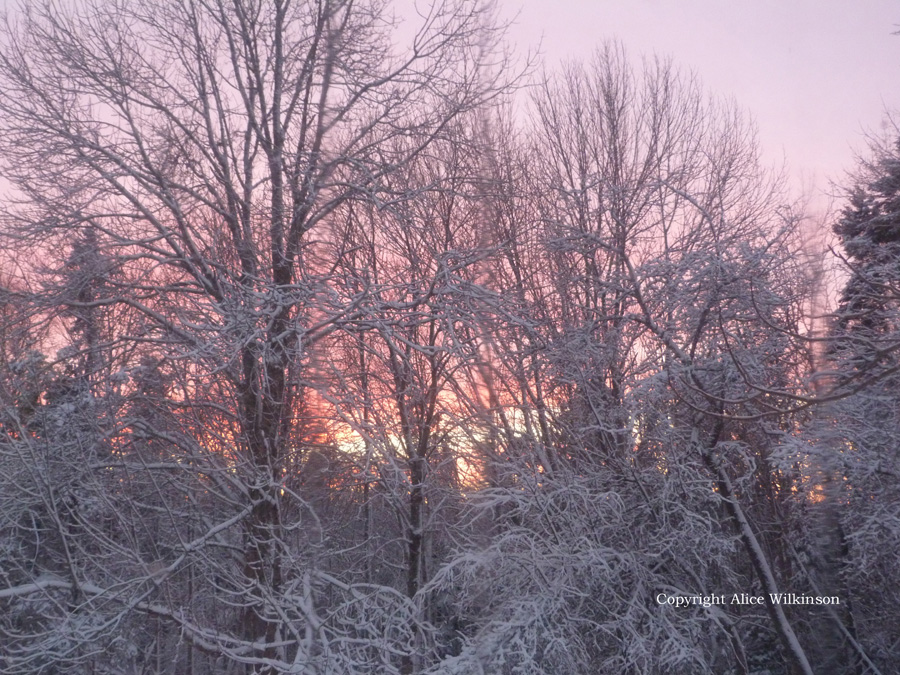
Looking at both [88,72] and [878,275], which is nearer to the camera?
[88,72]

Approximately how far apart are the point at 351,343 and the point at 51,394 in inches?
118

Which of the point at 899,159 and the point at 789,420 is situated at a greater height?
the point at 899,159

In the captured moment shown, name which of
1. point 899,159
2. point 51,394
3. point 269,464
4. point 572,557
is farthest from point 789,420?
point 51,394

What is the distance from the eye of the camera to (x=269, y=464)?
6359 mm

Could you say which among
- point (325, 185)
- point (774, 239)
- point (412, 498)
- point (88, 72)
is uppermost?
point (88, 72)

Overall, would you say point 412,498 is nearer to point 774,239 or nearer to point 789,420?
point 789,420

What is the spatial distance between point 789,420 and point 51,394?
24.1ft

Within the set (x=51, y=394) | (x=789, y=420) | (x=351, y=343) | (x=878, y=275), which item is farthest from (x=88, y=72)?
(x=878, y=275)

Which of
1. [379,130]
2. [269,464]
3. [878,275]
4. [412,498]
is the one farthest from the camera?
[412,498]

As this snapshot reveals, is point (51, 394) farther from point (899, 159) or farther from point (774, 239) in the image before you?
point (899, 159)

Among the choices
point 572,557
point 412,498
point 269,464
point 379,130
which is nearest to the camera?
point 269,464

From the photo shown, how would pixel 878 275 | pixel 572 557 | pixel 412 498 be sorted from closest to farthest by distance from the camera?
pixel 572 557, pixel 878 275, pixel 412 498

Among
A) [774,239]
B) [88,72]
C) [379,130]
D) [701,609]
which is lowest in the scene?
[701,609]

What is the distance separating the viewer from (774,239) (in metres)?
6.74
